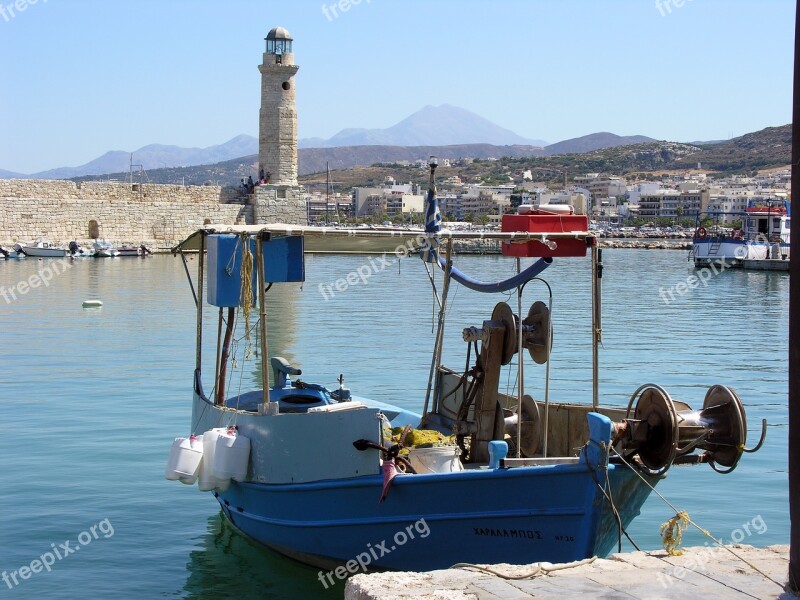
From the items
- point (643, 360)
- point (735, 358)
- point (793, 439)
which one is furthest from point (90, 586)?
point (735, 358)

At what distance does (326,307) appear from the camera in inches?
1137

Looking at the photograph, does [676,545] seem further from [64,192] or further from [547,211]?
[64,192]

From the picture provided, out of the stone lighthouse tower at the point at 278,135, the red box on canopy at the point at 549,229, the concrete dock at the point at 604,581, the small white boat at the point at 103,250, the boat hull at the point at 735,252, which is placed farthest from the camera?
the boat hull at the point at 735,252

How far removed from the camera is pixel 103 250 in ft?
164

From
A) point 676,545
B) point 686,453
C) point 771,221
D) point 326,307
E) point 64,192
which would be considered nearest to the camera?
point 676,545

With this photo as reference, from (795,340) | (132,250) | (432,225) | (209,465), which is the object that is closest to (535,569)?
(795,340)

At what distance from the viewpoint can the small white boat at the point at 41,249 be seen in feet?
158

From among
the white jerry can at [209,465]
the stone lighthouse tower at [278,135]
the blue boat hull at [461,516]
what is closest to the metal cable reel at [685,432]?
the blue boat hull at [461,516]

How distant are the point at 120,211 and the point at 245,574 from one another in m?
45.8

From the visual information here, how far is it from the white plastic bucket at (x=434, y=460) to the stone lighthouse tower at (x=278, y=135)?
4083 centimetres

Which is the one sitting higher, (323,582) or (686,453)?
(686,453)

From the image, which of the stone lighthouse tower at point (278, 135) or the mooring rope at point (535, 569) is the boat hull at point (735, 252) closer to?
the stone lighthouse tower at point (278, 135)

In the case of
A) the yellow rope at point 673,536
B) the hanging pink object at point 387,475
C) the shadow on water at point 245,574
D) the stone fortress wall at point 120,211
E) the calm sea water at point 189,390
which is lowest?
the shadow on water at point 245,574

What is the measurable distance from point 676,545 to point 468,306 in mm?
22744
